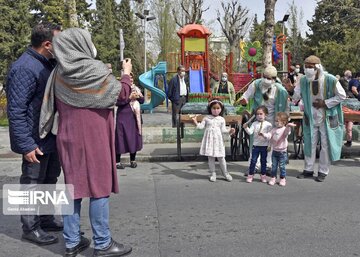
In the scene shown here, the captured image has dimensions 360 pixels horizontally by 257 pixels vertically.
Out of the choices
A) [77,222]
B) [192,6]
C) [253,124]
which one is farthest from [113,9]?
[77,222]

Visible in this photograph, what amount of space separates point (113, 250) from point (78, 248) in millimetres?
323

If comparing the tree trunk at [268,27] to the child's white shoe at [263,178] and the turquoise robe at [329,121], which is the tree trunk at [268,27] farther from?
the child's white shoe at [263,178]

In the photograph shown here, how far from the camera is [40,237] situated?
4125mm

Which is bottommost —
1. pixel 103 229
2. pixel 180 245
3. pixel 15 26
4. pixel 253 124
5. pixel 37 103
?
pixel 180 245

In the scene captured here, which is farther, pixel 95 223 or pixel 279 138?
pixel 279 138

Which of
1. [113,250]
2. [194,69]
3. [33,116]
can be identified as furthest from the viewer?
[194,69]

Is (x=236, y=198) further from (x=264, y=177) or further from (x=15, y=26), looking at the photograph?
(x=15, y=26)

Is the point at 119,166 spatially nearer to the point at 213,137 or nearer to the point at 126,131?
the point at 126,131

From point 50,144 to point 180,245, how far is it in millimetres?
1489

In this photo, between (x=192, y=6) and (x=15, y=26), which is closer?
(x=15, y=26)

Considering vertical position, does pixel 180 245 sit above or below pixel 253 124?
below

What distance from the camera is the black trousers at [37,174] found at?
4.02 meters

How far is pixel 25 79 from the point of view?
12.5 feet

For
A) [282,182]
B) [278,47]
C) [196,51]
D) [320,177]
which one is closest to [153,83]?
[196,51]
